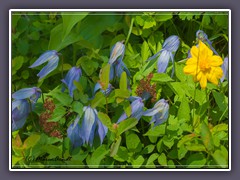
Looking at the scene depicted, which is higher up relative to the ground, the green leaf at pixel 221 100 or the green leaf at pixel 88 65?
the green leaf at pixel 88 65

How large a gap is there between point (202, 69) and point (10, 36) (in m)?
0.54

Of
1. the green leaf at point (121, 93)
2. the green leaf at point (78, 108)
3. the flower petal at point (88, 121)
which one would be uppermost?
the green leaf at point (121, 93)

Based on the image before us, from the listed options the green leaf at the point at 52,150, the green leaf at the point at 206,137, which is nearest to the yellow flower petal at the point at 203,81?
the green leaf at the point at 206,137

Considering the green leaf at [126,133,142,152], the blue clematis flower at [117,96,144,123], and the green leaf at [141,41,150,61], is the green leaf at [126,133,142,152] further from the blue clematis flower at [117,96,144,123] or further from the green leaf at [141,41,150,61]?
the green leaf at [141,41,150,61]

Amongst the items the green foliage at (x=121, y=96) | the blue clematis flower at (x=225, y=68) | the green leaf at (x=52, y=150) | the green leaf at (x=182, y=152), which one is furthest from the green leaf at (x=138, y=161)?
the blue clematis flower at (x=225, y=68)

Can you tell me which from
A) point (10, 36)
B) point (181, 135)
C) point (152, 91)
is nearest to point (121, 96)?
point (152, 91)

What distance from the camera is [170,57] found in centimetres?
120

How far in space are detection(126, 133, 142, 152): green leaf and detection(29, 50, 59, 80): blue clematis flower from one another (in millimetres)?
286

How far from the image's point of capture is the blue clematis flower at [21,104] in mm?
1194

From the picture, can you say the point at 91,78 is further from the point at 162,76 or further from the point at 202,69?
the point at 202,69

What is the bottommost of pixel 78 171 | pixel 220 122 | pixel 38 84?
pixel 78 171

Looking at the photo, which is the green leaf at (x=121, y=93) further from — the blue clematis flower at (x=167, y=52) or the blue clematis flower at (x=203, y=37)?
the blue clematis flower at (x=203, y=37)

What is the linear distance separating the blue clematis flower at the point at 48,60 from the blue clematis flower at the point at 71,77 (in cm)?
4

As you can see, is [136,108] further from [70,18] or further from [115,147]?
[70,18]
